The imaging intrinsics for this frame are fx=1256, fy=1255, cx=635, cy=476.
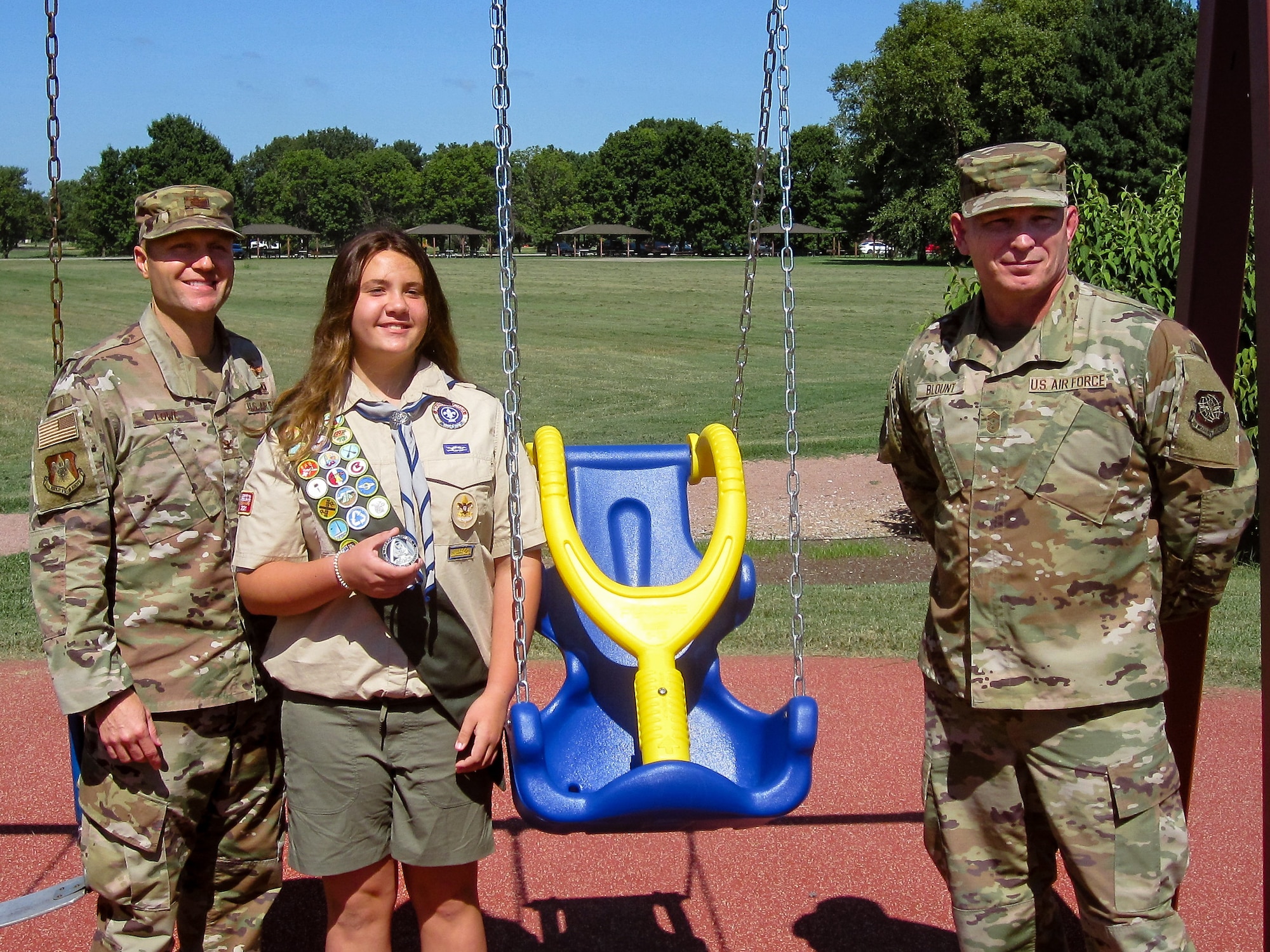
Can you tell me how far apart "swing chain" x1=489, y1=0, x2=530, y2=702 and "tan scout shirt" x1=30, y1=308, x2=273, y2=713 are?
632mm

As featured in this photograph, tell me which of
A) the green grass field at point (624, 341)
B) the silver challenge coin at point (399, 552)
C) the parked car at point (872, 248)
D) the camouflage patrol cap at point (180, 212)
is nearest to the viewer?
the silver challenge coin at point (399, 552)

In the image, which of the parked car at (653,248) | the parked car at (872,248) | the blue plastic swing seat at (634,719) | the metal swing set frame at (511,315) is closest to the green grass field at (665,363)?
the blue plastic swing seat at (634,719)

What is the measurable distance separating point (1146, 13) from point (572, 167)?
198ft

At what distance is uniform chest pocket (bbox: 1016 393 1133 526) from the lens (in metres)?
2.59

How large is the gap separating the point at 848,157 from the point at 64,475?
6499 cm

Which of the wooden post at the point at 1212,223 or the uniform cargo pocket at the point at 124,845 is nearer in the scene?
the uniform cargo pocket at the point at 124,845

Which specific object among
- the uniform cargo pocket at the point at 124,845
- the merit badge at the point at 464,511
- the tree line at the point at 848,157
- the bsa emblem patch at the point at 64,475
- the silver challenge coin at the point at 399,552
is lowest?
the uniform cargo pocket at the point at 124,845

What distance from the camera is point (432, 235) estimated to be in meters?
92.6

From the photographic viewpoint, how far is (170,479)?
2.76 metres

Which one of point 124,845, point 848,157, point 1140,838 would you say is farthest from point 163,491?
point 848,157

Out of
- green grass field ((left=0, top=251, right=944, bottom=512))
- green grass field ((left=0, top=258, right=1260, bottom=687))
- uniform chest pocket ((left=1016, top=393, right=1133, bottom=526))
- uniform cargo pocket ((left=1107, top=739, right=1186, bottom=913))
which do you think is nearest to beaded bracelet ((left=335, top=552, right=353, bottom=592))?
green grass field ((left=0, top=251, right=944, bottom=512))

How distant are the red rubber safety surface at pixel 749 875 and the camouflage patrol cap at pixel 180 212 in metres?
2.09

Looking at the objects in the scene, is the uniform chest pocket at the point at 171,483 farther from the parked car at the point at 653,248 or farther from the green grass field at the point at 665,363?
the parked car at the point at 653,248

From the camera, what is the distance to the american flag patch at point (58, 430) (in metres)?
2.67
